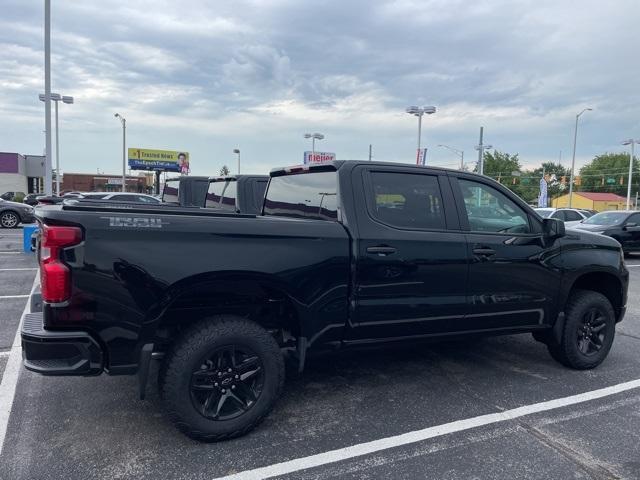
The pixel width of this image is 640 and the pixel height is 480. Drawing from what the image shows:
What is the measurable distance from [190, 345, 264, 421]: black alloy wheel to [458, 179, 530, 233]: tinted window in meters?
2.16

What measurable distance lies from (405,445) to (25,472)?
2.31 metres

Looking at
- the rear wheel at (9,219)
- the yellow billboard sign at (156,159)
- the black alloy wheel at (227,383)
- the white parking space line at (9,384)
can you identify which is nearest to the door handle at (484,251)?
the black alloy wheel at (227,383)

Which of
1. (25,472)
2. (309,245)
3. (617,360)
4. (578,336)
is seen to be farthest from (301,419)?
(617,360)

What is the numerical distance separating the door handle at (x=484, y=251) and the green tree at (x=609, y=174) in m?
103

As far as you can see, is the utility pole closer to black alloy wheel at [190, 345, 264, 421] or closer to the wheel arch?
the wheel arch

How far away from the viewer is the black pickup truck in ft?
9.68

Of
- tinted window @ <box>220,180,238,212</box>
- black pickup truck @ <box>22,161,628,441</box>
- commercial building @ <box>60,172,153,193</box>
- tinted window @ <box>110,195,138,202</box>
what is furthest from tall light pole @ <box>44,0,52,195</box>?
commercial building @ <box>60,172,153,193</box>

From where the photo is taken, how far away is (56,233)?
9.33 ft

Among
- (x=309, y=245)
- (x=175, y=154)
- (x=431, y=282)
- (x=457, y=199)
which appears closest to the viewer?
(x=309, y=245)

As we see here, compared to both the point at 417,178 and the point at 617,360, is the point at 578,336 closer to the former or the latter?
the point at 617,360

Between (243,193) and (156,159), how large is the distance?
58.0 m

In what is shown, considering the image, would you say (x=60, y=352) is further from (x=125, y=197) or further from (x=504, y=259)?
(x=125, y=197)

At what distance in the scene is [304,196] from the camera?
4.22 meters

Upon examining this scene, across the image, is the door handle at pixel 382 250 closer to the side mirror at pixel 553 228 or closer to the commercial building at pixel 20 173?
the side mirror at pixel 553 228
